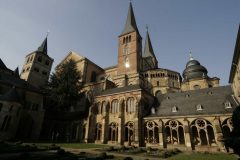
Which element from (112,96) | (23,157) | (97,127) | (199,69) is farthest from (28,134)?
(199,69)

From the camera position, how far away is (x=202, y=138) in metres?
25.5

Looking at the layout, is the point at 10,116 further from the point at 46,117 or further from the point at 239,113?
the point at 239,113

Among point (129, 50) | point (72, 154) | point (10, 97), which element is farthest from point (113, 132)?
point (129, 50)

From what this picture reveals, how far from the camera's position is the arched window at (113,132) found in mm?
31352

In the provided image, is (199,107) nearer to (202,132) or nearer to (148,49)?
(202,132)

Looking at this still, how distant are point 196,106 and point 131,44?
35.2m

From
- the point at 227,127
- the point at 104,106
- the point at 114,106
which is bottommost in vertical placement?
the point at 227,127

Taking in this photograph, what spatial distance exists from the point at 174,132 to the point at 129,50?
116ft

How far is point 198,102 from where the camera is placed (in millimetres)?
28625

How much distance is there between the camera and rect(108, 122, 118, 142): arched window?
31.4m

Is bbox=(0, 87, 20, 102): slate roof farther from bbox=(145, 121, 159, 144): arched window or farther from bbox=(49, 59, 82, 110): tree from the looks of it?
bbox=(145, 121, 159, 144): arched window

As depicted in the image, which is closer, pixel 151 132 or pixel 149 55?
pixel 151 132

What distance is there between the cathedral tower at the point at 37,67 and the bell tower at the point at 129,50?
2734 centimetres

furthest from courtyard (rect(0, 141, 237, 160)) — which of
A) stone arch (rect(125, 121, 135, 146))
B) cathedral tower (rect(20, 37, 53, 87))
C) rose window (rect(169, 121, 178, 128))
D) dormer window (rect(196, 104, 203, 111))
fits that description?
cathedral tower (rect(20, 37, 53, 87))
